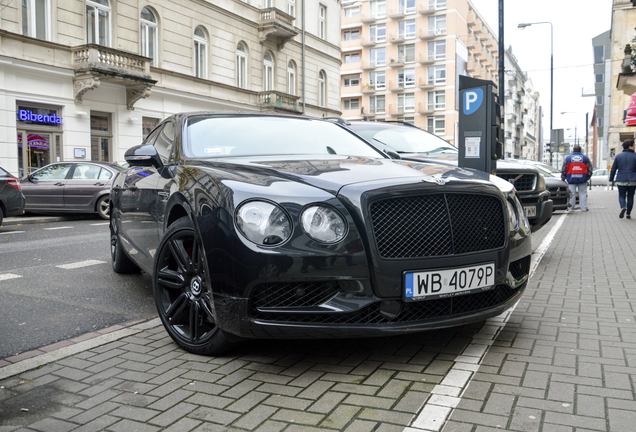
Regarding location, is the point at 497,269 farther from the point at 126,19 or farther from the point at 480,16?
the point at 480,16

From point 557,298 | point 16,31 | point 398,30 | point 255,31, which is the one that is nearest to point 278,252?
point 557,298

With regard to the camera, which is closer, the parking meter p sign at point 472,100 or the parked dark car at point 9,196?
the parking meter p sign at point 472,100

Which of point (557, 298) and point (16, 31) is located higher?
point (16, 31)

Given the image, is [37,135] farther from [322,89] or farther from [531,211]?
[322,89]

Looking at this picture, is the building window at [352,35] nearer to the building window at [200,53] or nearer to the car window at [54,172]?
the building window at [200,53]

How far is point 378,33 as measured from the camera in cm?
7144

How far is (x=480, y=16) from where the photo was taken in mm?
78438

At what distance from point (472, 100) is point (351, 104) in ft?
218

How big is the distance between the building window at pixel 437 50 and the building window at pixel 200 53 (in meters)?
45.8

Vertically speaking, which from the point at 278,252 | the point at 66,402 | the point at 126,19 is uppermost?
the point at 126,19

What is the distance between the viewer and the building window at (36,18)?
18172mm

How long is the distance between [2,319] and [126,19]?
19.6 meters

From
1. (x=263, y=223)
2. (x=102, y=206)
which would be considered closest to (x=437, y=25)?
(x=102, y=206)

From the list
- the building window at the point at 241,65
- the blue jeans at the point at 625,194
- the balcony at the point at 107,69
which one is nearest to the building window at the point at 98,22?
the balcony at the point at 107,69
